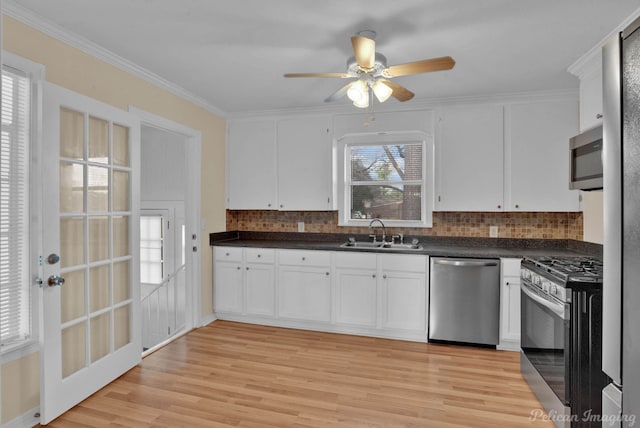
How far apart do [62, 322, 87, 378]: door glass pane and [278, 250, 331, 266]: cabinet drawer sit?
186cm

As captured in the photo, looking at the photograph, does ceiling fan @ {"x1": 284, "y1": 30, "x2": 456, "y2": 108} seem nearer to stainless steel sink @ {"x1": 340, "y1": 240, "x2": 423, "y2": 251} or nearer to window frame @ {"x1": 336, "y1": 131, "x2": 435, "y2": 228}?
window frame @ {"x1": 336, "y1": 131, "x2": 435, "y2": 228}

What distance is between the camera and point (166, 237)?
4344mm

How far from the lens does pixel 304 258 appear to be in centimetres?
374

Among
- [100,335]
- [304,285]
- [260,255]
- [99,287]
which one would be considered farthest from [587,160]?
[100,335]

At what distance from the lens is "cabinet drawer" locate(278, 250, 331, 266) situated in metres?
3.68

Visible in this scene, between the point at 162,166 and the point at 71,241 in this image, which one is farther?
the point at 162,166

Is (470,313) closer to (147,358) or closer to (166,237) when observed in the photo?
(147,358)

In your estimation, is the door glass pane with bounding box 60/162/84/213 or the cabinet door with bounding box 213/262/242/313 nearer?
the door glass pane with bounding box 60/162/84/213

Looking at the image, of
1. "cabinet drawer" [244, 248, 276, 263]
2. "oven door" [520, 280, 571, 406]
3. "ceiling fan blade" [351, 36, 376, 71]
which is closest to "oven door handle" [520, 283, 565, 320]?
"oven door" [520, 280, 571, 406]

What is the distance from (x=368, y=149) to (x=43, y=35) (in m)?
2.87

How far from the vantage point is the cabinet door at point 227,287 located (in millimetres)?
3965

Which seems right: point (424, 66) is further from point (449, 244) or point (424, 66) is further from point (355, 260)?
point (449, 244)

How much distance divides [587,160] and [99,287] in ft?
10.6

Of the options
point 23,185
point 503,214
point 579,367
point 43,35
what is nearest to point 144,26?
point 43,35
